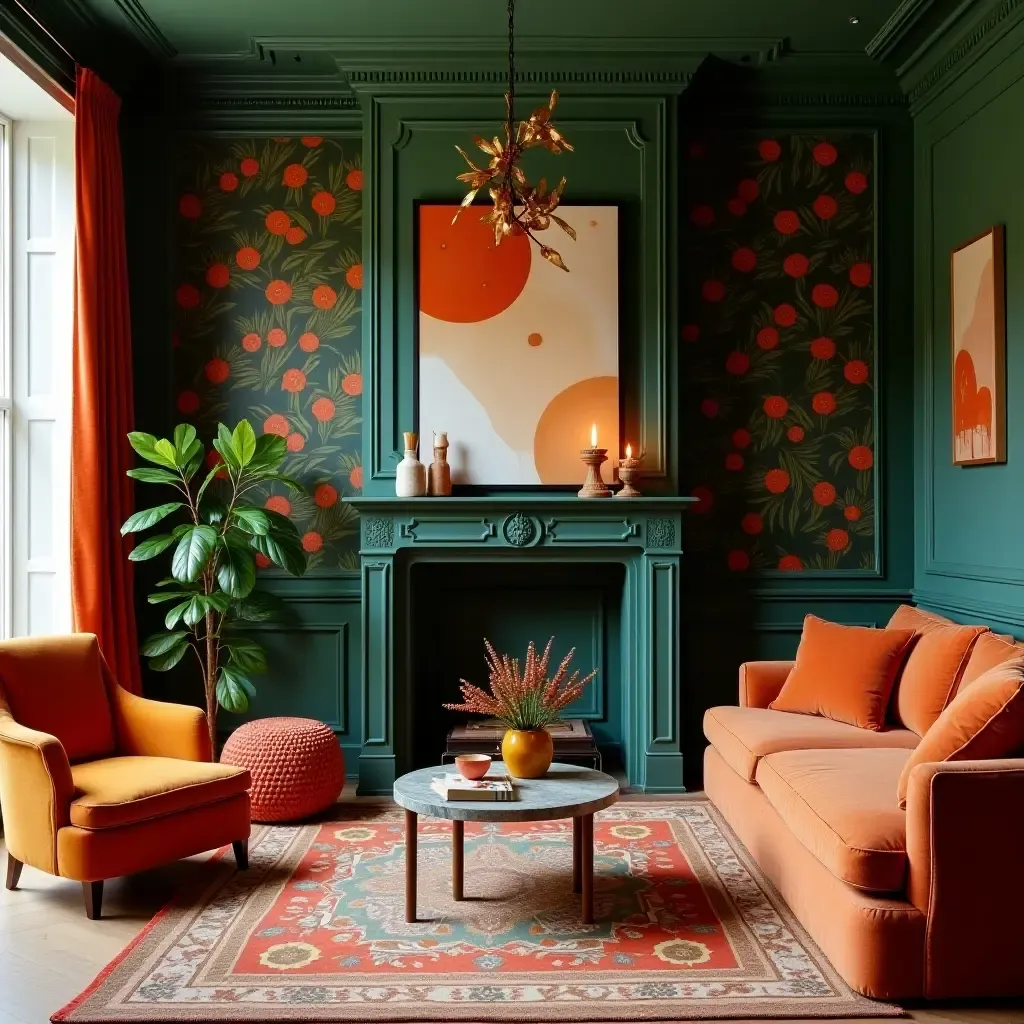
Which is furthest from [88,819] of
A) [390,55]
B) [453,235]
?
[390,55]

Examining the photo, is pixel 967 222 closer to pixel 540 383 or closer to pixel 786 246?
pixel 786 246

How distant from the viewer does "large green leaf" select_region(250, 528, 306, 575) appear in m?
4.66

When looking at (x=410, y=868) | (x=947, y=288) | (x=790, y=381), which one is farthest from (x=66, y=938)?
(x=947, y=288)

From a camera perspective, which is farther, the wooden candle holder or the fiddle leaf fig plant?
the wooden candle holder

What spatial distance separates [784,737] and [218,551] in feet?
8.07

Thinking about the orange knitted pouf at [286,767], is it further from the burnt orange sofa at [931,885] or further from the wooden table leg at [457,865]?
the burnt orange sofa at [931,885]

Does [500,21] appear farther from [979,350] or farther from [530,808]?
[530,808]

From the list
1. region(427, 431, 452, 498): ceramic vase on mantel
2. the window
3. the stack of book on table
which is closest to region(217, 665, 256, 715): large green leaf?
the window

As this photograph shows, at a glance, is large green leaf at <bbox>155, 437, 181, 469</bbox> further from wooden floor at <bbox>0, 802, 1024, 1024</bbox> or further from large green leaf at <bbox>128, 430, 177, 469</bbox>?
wooden floor at <bbox>0, 802, 1024, 1024</bbox>

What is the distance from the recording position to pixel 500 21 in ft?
15.0

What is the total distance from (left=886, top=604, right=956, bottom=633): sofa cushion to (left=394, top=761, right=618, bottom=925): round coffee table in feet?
4.95

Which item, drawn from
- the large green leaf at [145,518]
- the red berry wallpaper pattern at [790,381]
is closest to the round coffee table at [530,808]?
the large green leaf at [145,518]

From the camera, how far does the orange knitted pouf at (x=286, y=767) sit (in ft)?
14.0

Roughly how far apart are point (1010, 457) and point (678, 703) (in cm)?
170
